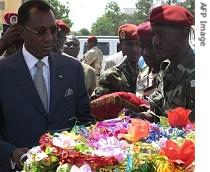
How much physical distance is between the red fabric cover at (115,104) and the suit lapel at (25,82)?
2.35 feet

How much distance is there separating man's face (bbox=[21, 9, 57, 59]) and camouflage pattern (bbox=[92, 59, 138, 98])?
1.51 meters

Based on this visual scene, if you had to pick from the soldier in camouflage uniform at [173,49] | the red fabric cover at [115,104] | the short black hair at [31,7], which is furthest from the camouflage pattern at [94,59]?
the soldier in camouflage uniform at [173,49]

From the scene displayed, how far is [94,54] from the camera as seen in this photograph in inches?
429

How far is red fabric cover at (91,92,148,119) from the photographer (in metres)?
3.77

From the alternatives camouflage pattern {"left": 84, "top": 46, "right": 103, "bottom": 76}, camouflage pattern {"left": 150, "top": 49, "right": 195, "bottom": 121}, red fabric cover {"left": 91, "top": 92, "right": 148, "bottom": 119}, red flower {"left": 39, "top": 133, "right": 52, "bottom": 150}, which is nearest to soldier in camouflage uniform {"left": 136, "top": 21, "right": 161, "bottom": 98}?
red fabric cover {"left": 91, "top": 92, "right": 148, "bottom": 119}

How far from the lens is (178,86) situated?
126 inches

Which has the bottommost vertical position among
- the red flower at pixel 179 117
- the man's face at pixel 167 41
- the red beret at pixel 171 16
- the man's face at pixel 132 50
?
the red flower at pixel 179 117

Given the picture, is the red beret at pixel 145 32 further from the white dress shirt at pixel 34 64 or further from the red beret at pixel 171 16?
the white dress shirt at pixel 34 64

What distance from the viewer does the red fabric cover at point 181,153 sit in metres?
2.20

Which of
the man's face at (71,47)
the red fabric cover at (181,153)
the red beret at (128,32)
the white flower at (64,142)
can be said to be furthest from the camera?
the man's face at (71,47)

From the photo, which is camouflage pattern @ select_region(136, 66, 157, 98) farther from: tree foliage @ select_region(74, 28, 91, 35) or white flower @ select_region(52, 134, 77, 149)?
tree foliage @ select_region(74, 28, 91, 35)

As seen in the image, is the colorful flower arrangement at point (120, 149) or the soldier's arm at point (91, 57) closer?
the colorful flower arrangement at point (120, 149)

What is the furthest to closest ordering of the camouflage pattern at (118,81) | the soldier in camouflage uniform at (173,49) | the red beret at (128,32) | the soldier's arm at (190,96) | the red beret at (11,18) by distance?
the red beret at (128,32) < the red beret at (11,18) < the camouflage pattern at (118,81) < the soldier in camouflage uniform at (173,49) < the soldier's arm at (190,96)
